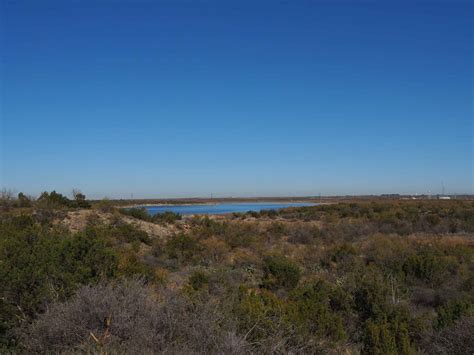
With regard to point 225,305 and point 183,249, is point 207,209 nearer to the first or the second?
point 183,249

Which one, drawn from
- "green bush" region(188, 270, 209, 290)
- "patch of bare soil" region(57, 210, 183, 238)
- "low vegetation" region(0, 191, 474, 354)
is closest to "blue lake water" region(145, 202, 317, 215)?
"patch of bare soil" region(57, 210, 183, 238)

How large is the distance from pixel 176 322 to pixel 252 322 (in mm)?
1447

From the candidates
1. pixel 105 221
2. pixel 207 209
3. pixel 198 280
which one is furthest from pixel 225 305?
pixel 207 209

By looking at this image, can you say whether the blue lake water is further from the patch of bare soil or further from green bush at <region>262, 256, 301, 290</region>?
green bush at <region>262, 256, 301, 290</region>

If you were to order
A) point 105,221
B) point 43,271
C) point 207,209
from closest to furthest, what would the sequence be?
point 43,271
point 105,221
point 207,209

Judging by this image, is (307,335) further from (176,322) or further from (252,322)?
(176,322)

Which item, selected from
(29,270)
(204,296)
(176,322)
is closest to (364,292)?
(204,296)

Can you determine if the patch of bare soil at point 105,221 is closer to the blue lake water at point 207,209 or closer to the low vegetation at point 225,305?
the low vegetation at point 225,305

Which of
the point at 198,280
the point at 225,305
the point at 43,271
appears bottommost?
the point at 198,280

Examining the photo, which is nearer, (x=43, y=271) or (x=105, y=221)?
Answer: (x=43, y=271)

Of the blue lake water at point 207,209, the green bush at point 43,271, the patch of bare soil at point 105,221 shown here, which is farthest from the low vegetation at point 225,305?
the blue lake water at point 207,209

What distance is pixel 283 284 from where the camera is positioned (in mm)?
12227

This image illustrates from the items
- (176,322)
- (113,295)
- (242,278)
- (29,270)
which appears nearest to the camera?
(176,322)

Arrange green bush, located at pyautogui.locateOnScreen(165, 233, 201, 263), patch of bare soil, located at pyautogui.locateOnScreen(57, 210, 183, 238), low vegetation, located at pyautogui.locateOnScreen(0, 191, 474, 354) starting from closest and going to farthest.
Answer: low vegetation, located at pyautogui.locateOnScreen(0, 191, 474, 354), green bush, located at pyautogui.locateOnScreen(165, 233, 201, 263), patch of bare soil, located at pyautogui.locateOnScreen(57, 210, 183, 238)
